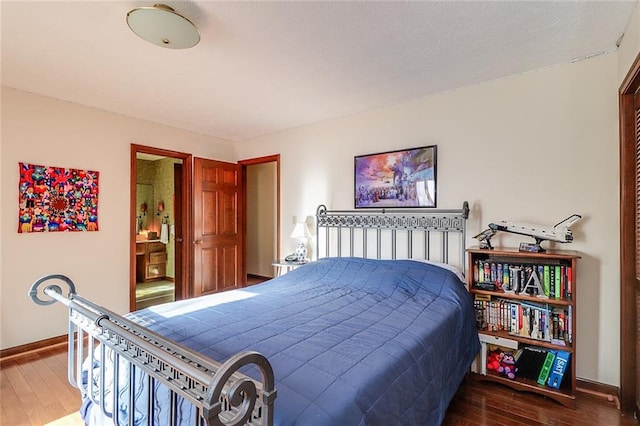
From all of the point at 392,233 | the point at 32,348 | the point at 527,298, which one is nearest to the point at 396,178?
the point at 392,233

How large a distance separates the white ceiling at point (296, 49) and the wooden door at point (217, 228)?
1.28m

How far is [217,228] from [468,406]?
3.54m

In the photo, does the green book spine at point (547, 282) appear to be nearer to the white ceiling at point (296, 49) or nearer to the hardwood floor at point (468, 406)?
the hardwood floor at point (468, 406)

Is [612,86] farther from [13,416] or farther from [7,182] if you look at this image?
[7,182]

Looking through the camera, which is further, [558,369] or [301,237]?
[301,237]

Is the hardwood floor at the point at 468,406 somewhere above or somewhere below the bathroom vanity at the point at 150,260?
below

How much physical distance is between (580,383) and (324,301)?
198 centimetres

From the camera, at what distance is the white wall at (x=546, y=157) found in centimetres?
221

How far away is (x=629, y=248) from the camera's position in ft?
6.52

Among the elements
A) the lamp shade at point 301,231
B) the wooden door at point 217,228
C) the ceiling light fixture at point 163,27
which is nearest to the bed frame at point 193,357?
the lamp shade at point 301,231

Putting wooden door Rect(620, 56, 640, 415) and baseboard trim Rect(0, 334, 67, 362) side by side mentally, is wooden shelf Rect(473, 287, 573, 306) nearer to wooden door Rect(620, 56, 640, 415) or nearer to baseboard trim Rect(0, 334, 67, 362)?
wooden door Rect(620, 56, 640, 415)

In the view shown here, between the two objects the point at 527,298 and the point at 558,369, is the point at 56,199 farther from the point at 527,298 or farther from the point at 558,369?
the point at 558,369

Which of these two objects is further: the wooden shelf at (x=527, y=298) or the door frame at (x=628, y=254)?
the wooden shelf at (x=527, y=298)

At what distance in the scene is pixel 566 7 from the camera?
5.71ft
